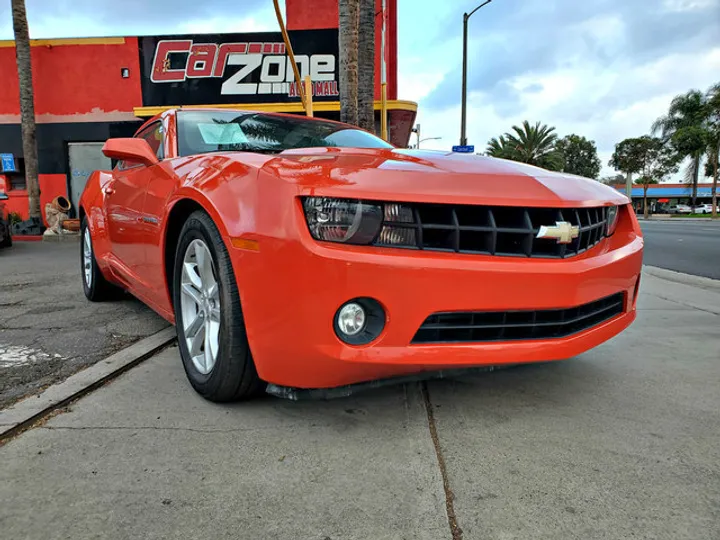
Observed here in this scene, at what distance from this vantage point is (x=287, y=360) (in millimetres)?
1863

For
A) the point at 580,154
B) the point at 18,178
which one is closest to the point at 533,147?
the point at 580,154

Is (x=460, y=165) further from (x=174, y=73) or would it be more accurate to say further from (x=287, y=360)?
(x=174, y=73)

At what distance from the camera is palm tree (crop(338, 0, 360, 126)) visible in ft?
21.8

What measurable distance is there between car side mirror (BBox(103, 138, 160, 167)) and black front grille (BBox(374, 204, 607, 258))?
1.71 m

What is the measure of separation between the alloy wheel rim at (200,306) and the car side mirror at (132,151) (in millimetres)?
855

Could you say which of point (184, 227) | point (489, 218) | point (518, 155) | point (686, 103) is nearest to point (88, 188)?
point (184, 227)

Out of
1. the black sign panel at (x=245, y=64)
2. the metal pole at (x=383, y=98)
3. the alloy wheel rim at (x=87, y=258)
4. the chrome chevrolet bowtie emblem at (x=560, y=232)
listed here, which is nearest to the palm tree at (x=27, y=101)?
the black sign panel at (x=245, y=64)

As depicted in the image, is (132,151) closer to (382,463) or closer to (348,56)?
(382,463)

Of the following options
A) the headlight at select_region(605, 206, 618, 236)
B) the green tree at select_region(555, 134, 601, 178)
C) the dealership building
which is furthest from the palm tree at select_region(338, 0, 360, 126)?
Result: the green tree at select_region(555, 134, 601, 178)

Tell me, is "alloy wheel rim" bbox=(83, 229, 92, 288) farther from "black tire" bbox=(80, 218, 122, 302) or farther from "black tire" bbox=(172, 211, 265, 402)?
"black tire" bbox=(172, 211, 265, 402)

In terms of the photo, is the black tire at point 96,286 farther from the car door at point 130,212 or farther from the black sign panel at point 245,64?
the black sign panel at point 245,64

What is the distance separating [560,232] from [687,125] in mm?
45296

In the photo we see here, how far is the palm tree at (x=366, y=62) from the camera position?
24.4 ft

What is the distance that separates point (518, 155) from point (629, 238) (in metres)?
42.3
